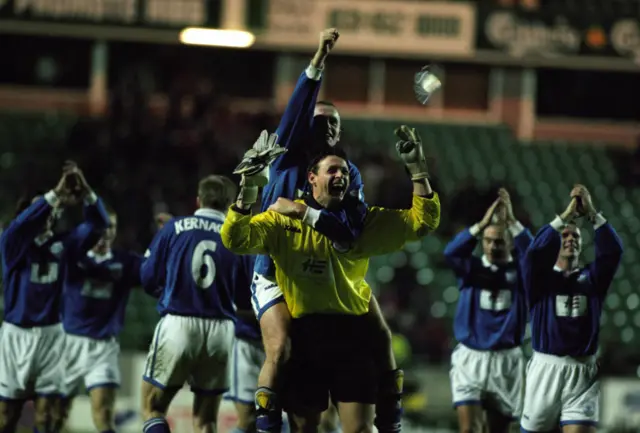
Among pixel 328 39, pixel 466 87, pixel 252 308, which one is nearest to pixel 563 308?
pixel 252 308

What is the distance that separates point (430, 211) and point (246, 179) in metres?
1.09

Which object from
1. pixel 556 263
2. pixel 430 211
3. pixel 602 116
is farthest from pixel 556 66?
pixel 430 211

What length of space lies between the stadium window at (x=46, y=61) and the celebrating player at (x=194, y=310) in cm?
1429

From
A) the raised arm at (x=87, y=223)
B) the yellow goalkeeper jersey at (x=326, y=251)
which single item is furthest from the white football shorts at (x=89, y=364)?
the yellow goalkeeper jersey at (x=326, y=251)

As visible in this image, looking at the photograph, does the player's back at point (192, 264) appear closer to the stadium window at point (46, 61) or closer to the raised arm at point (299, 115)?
the raised arm at point (299, 115)

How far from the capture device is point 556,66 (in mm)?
22016

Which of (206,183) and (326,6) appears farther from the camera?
(326,6)

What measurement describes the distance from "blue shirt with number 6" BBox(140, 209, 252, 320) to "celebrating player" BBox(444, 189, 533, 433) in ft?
6.94

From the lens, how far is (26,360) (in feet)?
33.6

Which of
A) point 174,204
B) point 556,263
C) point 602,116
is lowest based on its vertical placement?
point 556,263

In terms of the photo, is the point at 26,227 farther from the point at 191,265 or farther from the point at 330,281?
the point at 330,281

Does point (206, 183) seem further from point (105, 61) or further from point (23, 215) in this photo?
point (105, 61)

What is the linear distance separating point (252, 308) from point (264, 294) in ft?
6.14

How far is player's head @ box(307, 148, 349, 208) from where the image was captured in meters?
7.38
